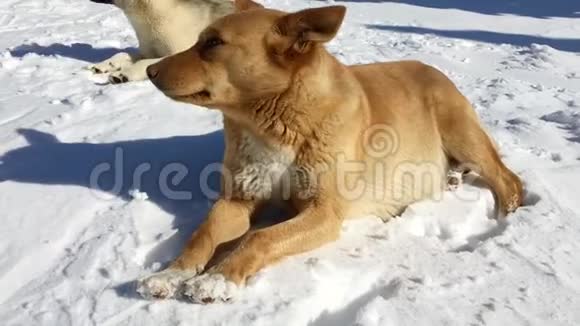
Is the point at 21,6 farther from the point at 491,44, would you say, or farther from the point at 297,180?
the point at 297,180

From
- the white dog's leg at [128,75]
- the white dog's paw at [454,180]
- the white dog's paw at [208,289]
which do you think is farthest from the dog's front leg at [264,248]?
the white dog's leg at [128,75]

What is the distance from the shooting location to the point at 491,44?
817 centimetres

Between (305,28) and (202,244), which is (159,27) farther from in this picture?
(202,244)

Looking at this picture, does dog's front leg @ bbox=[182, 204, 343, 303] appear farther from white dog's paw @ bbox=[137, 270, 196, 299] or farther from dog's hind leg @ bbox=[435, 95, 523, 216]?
dog's hind leg @ bbox=[435, 95, 523, 216]

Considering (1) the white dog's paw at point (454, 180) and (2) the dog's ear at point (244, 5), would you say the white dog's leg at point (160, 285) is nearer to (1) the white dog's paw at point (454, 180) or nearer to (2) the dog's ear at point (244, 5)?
(2) the dog's ear at point (244, 5)

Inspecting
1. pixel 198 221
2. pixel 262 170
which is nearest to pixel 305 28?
pixel 262 170

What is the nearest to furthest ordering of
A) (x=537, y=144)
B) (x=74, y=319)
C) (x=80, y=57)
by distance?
(x=74, y=319) → (x=537, y=144) → (x=80, y=57)

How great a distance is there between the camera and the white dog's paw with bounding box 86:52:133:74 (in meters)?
6.38

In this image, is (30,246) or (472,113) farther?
(472,113)

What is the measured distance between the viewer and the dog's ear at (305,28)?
9.20 ft

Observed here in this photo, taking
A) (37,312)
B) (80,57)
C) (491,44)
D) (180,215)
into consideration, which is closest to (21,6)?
(80,57)

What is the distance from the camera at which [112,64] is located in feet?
21.2

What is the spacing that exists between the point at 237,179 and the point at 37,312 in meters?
1.09

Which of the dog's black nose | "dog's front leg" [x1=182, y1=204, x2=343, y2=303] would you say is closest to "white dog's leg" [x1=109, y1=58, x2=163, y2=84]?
the dog's black nose
